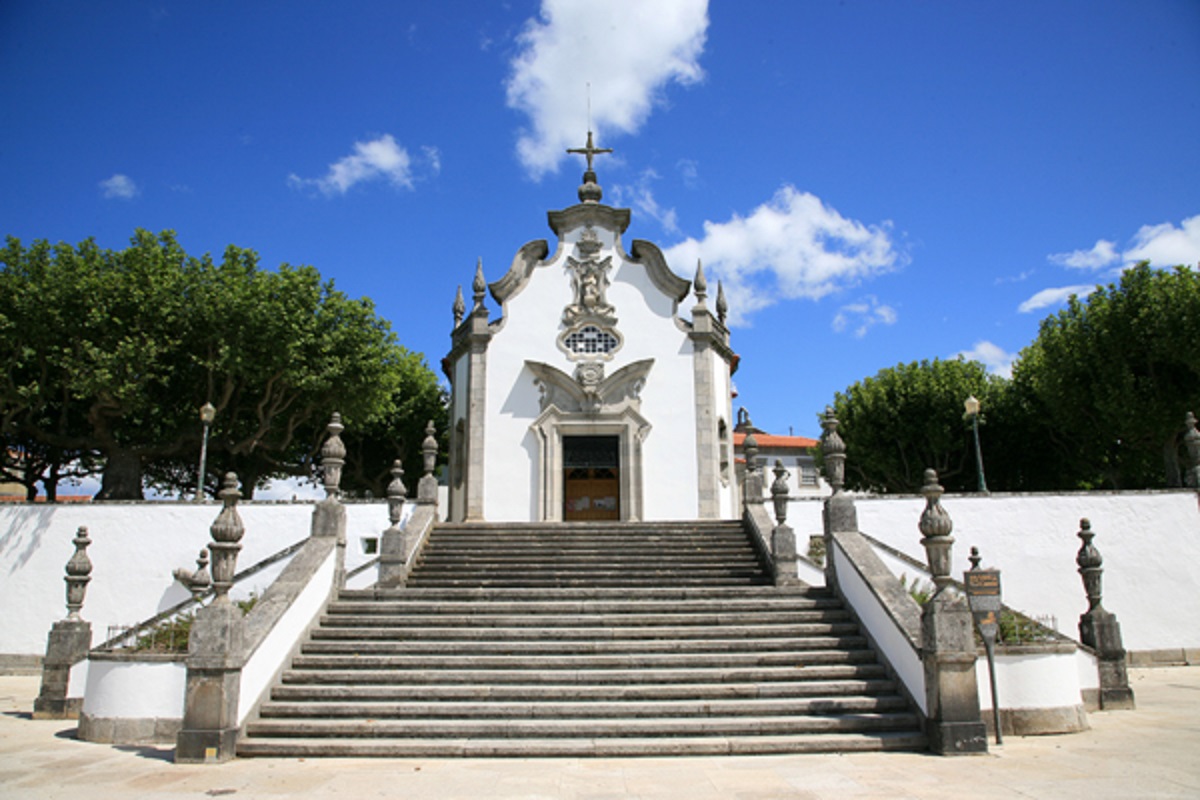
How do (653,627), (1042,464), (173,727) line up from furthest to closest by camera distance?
(1042,464) → (653,627) → (173,727)

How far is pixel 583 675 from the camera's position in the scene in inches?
354

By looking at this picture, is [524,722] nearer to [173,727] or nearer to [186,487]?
[173,727]

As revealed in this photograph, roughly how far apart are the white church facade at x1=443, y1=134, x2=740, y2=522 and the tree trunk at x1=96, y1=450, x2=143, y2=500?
838 cm

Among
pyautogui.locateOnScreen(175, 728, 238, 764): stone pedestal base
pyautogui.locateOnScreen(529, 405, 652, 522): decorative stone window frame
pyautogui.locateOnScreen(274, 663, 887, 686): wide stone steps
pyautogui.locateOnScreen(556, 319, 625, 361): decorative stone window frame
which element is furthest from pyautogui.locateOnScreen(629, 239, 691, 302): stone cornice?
pyautogui.locateOnScreen(175, 728, 238, 764): stone pedestal base

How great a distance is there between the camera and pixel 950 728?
765 centimetres

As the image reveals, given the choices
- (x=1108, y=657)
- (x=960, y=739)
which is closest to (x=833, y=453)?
(x=960, y=739)

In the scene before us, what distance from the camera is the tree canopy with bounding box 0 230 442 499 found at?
1828 cm

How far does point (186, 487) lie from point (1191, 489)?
105 feet

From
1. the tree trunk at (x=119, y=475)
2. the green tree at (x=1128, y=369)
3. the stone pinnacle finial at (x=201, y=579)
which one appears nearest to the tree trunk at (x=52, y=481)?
the tree trunk at (x=119, y=475)

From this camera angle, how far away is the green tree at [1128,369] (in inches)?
818

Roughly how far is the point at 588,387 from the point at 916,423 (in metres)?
16.6

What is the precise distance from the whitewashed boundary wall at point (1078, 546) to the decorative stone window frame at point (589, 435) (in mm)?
3801

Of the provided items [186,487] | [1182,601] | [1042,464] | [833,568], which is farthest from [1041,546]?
[186,487]

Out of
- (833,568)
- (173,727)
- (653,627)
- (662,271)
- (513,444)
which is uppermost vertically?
(662,271)
